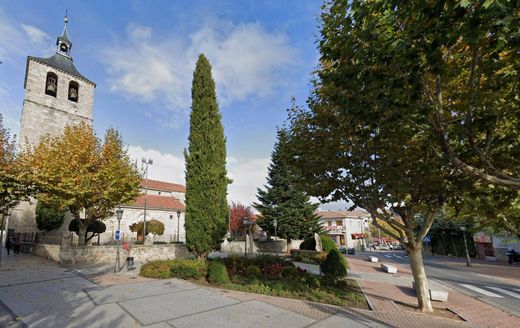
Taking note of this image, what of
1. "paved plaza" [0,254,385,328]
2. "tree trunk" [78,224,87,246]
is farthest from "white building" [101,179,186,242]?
"paved plaza" [0,254,385,328]

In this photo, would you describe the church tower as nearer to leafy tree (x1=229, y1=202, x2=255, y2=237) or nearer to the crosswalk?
leafy tree (x1=229, y1=202, x2=255, y2=237)

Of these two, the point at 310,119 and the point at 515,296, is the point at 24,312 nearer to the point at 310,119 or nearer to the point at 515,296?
the point at 310,119

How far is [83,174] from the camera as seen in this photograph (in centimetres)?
1714

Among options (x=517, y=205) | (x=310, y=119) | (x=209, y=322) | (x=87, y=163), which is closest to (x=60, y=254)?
(x=87, y=163)

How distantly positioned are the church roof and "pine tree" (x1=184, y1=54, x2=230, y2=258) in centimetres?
2344

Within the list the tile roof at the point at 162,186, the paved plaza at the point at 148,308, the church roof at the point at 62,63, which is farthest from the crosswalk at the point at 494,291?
the tile roof at the point at 162,186

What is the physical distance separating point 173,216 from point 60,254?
854 inches

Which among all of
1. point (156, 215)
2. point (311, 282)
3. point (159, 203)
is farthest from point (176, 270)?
point (159, 203)

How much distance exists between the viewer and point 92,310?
791 cm

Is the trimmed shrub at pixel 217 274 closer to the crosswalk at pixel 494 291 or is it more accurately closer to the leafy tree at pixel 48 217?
the crosswalk at pixel 494 291

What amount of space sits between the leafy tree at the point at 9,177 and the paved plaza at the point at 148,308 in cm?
425

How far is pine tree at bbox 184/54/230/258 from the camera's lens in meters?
15.6

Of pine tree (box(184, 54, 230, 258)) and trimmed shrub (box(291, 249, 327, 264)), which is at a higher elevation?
pine tree (box(184, 54, 230, 258))

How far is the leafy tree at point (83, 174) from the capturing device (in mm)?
16312
